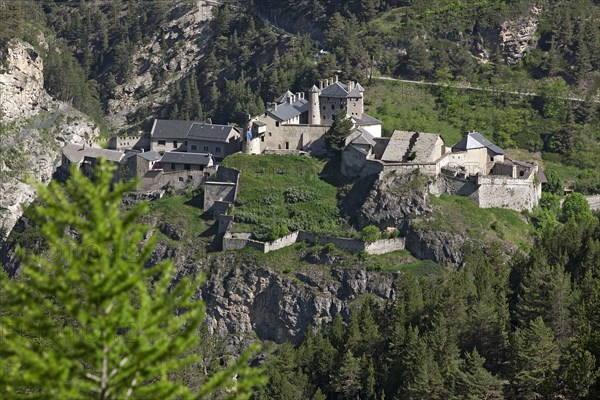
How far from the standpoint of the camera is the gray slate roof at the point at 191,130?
84.6 meters

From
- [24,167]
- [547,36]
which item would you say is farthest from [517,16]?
[24,167]

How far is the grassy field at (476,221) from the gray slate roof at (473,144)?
15.5 feet

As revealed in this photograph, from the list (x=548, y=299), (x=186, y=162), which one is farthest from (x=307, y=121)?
(x=548, y=299)

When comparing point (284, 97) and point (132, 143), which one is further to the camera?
point (132, 143)

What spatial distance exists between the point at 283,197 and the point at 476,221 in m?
14.8

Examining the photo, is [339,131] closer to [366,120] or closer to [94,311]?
[366,120]

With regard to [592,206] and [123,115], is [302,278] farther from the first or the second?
[123,115]

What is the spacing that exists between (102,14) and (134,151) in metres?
47.4

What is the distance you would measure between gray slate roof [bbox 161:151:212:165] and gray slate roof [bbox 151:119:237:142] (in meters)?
3.15

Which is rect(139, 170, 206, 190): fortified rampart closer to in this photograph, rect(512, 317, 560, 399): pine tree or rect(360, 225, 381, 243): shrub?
rect(360, 225, 381, 243): shrub

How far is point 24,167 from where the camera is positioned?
96688 mm

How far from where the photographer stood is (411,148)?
75062 millimetres

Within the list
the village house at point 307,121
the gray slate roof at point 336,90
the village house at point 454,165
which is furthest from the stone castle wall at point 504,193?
the gray slate roof at point 336,90

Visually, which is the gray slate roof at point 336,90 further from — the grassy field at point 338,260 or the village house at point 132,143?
the village house at point 132,143
